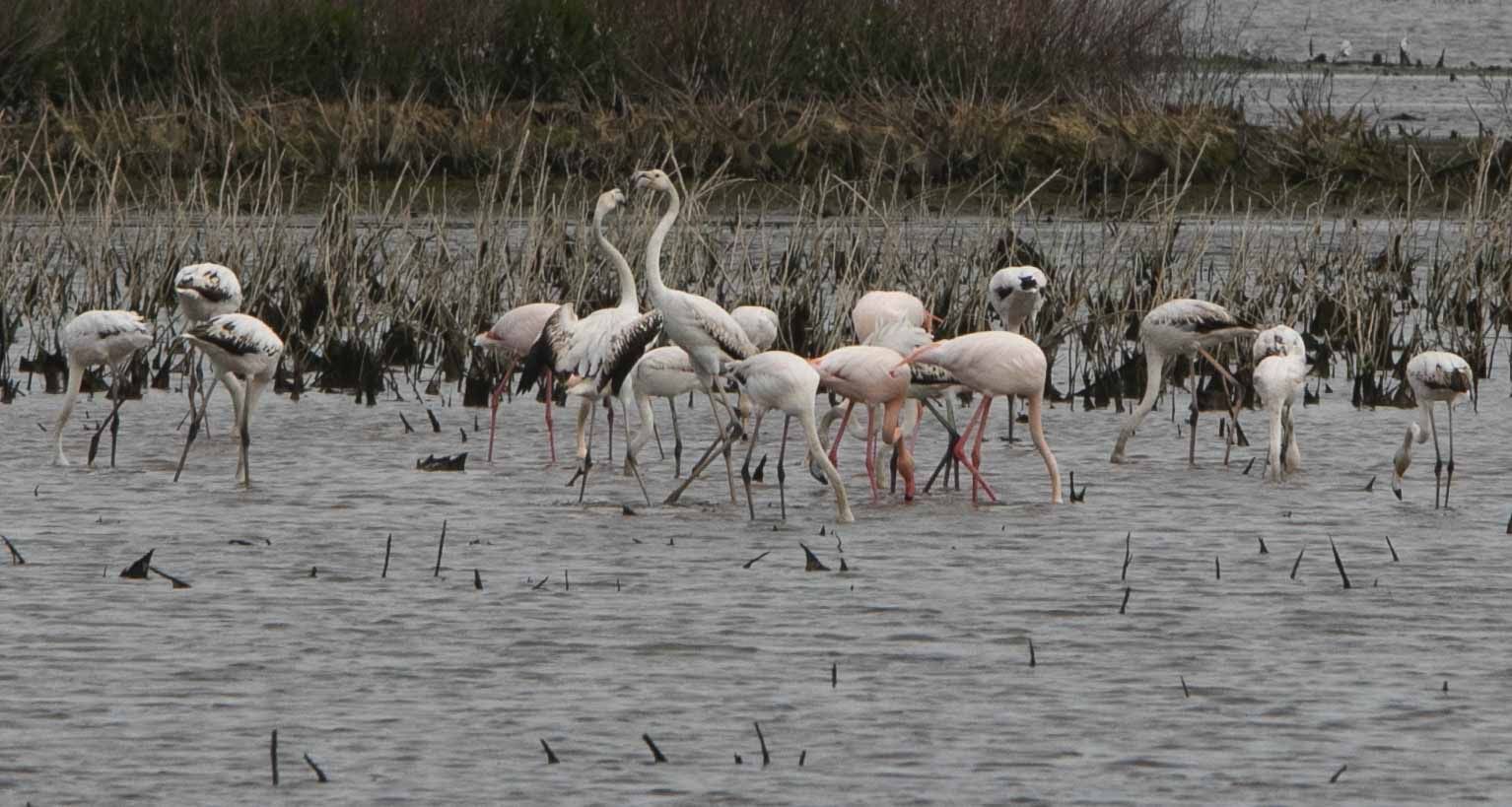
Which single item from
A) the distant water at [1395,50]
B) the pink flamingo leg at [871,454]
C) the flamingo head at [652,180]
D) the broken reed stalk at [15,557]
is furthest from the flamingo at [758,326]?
the distant water at [1395,50]

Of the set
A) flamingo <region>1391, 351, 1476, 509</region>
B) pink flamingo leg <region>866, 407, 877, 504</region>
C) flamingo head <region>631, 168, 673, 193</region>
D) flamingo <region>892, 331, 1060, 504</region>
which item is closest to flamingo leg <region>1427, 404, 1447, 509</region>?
flamingo <region>1391, 351, 1476, 509</region>

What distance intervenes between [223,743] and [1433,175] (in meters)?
20.6

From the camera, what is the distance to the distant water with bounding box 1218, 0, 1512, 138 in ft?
119

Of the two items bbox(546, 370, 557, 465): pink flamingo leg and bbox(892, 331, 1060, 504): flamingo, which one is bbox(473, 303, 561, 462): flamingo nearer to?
bbox(546, 370, 557, 465): pink flamingo leg

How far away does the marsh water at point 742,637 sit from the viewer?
544 centimetres

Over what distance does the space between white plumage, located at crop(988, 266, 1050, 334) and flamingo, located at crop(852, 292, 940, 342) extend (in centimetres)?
33

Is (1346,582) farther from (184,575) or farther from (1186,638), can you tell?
(184,575)

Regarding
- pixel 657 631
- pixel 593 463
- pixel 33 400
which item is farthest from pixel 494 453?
pixel 657 631

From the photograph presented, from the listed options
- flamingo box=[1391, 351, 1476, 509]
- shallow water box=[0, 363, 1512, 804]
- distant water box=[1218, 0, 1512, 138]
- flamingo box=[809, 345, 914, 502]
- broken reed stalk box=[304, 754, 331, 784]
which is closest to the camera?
broken reed stalk box=[304, 754, 331, 784]

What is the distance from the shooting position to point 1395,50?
61781 millimetres

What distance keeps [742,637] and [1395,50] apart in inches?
2280

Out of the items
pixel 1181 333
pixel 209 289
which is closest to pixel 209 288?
pixel 209 289

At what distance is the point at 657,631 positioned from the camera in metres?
6.93

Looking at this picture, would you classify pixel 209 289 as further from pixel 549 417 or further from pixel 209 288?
pixel 549 417
